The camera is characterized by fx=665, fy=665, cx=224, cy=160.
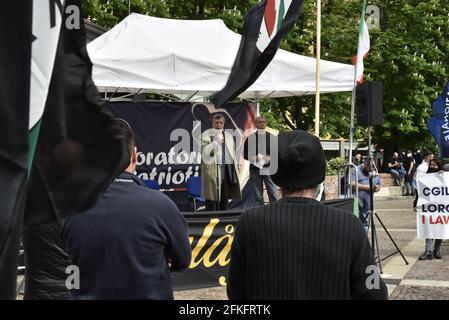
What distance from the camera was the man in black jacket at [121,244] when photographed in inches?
116

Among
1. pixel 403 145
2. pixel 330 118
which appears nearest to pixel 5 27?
pixel 330 118

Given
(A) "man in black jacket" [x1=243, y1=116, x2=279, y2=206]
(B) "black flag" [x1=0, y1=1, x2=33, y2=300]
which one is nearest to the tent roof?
(A) "man in black jacket" [x1=243, y1=116, x2=279, y2=206]

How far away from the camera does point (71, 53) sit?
6.96 ft

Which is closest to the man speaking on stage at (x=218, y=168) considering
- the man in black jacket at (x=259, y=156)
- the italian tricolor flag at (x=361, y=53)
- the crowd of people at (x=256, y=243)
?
the man in black jacket at (x=259, y=156)

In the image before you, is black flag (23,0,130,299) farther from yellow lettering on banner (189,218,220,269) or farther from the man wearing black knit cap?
yellow lettering on banner (189,218,220,269)

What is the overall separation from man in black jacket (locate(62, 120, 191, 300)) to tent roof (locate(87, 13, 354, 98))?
8.03 meters

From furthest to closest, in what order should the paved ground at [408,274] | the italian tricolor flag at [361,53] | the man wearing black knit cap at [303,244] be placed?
1. the italian tricolor flag at [361,53]
2. the paved ground at [408,274]
3. the man wearing black knit cap at [303,244]

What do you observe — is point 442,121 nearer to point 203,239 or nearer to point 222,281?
point 222,281

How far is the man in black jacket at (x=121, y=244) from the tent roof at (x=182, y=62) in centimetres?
803

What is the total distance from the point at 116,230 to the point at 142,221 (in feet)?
0.40

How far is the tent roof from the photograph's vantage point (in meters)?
11.0

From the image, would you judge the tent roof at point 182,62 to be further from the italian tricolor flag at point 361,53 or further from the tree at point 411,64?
the tree at point 411,64

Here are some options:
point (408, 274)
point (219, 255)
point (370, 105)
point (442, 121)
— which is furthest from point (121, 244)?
point (442, 121)

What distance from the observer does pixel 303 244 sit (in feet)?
8.71
